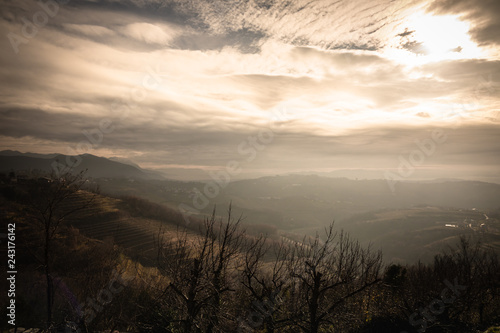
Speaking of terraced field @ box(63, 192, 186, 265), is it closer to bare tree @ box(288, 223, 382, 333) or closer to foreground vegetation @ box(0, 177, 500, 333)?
foreground vegetation @ box(0, 177, 500, 333)

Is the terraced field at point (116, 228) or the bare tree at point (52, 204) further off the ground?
the bare tree at point (52, 204)

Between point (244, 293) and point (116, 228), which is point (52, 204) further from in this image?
point (116, 228)

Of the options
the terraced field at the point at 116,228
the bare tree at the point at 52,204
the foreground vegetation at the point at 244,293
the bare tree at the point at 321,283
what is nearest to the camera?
the bare tree at the point at 321,283

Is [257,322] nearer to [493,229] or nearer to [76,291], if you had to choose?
[76,291]

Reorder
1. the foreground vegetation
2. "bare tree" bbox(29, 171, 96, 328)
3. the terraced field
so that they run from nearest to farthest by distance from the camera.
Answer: "bare tree" bbox(29, 171, 96, 328)
the foreground vegetation
the terraced field

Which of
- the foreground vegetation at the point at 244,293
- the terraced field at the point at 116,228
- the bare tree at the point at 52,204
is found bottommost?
the terraced field at the point at 116,228

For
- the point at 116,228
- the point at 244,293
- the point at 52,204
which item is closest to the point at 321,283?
the point at 244,293

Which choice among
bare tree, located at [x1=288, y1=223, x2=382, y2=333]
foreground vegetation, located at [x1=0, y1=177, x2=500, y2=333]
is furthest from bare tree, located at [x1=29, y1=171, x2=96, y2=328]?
bare tree, located at [x1=288, y1=223, x2=382, y2=333]

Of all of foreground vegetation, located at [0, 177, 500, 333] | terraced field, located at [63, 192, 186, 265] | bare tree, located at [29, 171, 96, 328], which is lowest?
terraced field, located at [63, 192, 186, 265]

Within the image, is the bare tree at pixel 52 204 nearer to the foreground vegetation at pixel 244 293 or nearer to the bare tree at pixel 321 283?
the foreground vegetation at pixel 244 293

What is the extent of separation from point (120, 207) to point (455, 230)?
235m

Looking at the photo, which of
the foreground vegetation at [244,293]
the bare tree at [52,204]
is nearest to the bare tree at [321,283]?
the foreground vegetation at [244,293]

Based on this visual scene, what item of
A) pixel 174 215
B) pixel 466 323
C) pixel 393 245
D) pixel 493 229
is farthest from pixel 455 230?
pixel 466 323

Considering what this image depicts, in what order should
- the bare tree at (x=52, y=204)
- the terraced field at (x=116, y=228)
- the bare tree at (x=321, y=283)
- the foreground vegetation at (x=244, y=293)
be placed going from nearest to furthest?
1. the bare tree at (x=321, y=283)
2. the bare tree at (x=52, y=204)
3. the foreground vegetation at (x=244, y=293)
4. the terraced field at (x=116, y=228)
